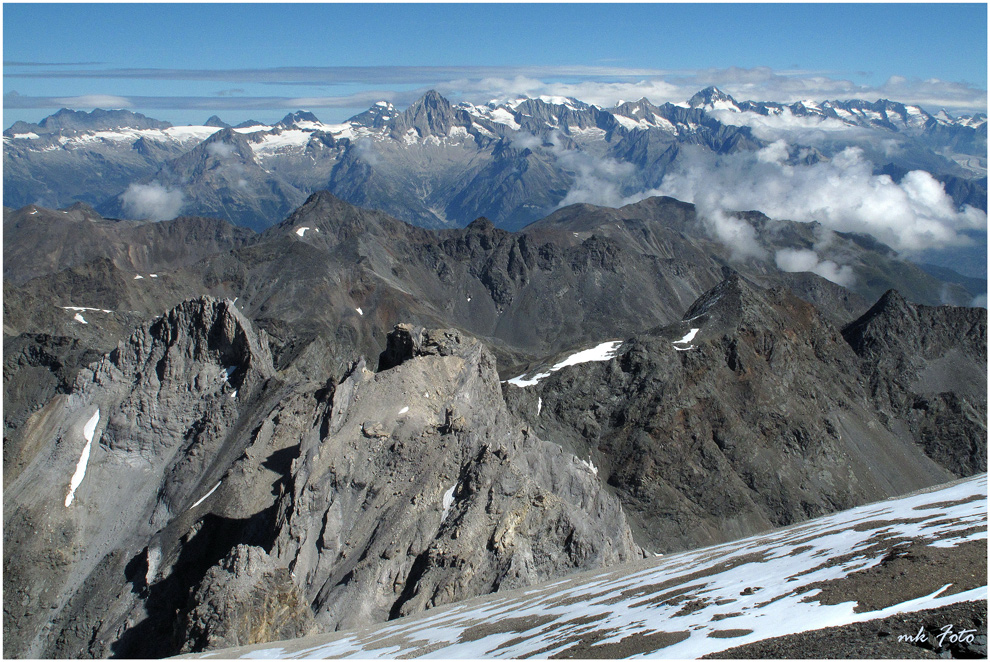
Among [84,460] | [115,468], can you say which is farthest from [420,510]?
[84,460]

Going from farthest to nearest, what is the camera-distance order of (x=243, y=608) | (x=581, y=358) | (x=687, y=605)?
(x=581, y=358), (x=243, y=608), (x=687, y=605)

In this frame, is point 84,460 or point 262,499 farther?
point 84,460

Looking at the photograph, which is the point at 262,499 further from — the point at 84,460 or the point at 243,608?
the point at 84,460

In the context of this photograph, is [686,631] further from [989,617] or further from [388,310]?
[388,310]

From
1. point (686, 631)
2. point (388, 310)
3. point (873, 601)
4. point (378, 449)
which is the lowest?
point (388, 310)

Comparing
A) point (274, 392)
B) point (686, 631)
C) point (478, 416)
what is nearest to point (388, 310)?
point (274, 392)

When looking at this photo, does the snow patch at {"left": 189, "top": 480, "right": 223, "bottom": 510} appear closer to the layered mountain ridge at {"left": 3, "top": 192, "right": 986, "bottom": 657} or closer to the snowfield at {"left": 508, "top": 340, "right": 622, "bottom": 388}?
the layered mountain ridge at {"left": 3, "top": 192, "right": 986, "bottom": 657}

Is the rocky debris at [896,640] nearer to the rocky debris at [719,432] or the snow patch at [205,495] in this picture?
the snow patch at [205,495]
